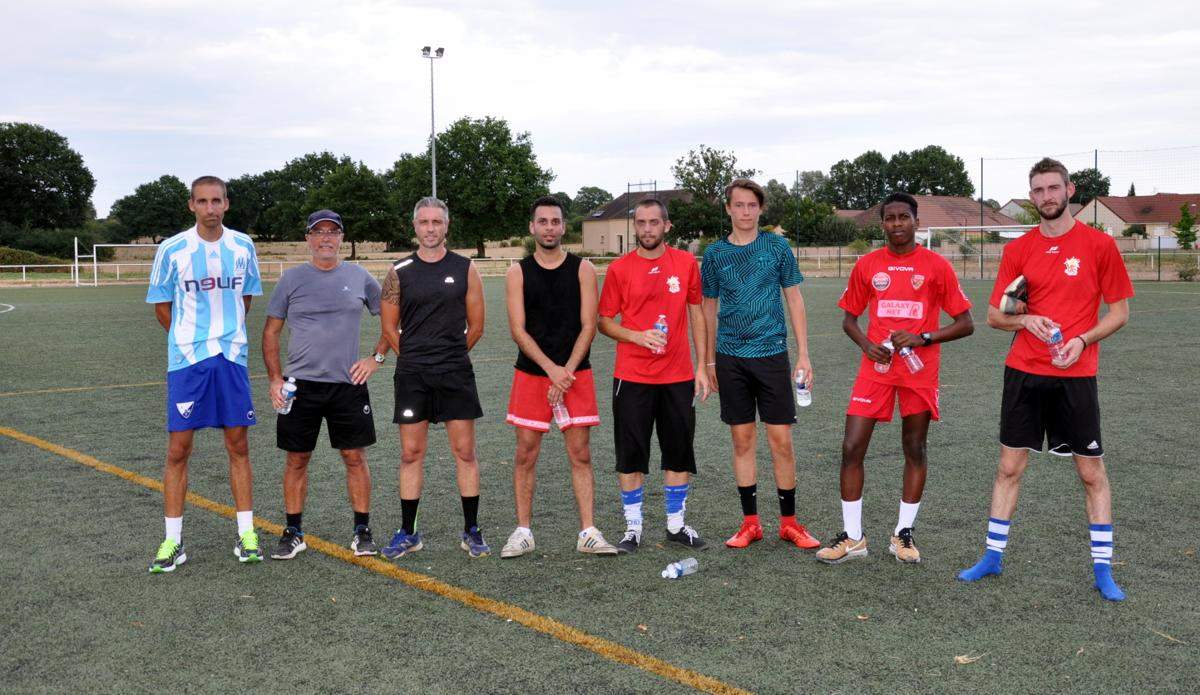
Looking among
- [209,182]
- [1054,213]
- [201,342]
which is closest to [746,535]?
[1054,213]

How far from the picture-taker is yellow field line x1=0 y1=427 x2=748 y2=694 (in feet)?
12.5

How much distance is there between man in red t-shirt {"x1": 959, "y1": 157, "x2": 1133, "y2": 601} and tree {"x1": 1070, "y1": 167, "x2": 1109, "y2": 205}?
4065cm

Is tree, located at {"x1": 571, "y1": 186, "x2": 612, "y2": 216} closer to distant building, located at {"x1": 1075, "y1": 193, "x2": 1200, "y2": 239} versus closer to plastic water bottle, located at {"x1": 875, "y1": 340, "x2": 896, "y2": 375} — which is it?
distant building, located at {"x1": 1075, "y1": 193, "x2": 1200, "y2": 239}

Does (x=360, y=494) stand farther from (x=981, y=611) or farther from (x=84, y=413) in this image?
(x=84, y=413)

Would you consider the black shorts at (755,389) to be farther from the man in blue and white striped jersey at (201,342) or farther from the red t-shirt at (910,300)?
the man in blue and white striped jersey at (201,342)

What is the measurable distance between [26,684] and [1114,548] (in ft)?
17.1

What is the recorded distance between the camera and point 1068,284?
4.73 meters

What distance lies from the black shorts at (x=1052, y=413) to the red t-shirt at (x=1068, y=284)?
58 millimetres

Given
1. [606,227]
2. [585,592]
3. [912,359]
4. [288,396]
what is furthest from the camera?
[606,227]

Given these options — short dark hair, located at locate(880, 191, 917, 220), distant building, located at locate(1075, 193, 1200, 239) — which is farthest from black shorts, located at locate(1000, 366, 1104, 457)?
distant building, located at locate(1075, 193, 1200, 239)

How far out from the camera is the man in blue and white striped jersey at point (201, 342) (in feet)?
17.1

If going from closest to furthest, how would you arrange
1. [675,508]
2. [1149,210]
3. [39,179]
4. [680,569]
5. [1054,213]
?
[1054,213]
[680,569]
[675,508]
[39,179]
[1149,210]

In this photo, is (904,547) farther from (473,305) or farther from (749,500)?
(473,305)

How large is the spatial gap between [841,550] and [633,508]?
1155mm
